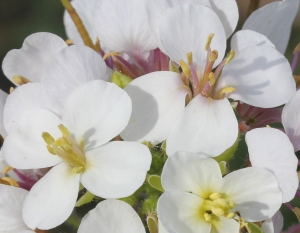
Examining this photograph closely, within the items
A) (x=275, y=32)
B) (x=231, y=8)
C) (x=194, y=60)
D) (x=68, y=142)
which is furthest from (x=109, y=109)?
(x=275, y=32)

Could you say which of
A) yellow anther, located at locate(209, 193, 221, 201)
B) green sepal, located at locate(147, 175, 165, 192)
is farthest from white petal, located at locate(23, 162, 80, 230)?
yellow anther, located at locate(209, 193, 221, 201)

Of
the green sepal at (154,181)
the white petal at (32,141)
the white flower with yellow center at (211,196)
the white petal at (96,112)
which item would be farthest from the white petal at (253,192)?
the white petal at (32,141)

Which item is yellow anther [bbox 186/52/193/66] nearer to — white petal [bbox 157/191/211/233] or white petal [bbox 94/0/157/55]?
white petal [bbox 94/0/157/55]

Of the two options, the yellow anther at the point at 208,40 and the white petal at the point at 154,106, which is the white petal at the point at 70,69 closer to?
the white petal at the point at 154,106

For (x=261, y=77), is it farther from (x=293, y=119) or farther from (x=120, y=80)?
(x=120, y=80)

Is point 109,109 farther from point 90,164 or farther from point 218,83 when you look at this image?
point 218,83

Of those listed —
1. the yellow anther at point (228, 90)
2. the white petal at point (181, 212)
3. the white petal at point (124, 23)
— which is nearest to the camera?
the white petal at point (181, 212)
